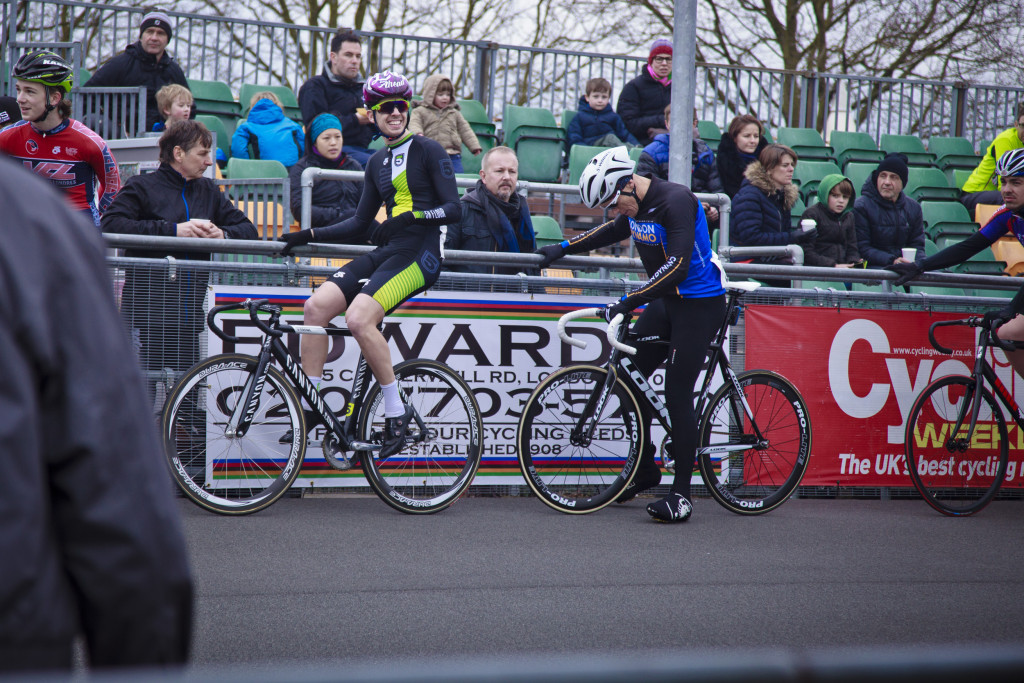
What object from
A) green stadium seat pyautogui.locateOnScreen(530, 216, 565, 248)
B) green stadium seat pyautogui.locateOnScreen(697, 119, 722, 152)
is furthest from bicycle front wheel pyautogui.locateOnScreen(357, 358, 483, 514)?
green stadium seat pyautogui.locateOnScreen(697, 119, 722, 152)

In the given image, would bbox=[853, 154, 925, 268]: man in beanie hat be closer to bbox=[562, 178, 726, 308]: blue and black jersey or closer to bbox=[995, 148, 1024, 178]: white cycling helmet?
bbox=[995, 148, 1024, 178]: white cycling helmet

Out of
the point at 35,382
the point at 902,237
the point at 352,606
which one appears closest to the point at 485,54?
the point at 902,237

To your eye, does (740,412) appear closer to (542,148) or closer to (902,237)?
(902,237)

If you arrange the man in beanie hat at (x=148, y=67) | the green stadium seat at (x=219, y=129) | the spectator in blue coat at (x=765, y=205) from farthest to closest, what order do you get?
the green stadium seat at (x=219, y=129) → the man in beanie hat at (x=148, y=67) → the spectator in blue coat at (x=765, y=205)

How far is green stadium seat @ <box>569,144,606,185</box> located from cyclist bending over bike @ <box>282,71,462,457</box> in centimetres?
557

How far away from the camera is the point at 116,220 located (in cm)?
695

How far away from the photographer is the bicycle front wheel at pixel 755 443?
6953mm

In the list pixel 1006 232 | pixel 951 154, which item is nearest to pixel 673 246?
pixel 1006 232

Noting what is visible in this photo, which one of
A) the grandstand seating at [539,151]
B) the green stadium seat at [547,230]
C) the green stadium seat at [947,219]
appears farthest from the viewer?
the green stadium seat at [947,219]

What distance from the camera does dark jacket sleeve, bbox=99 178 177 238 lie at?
693 cm

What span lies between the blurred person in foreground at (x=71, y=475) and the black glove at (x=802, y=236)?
845 cm

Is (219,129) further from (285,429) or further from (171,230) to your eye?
(285,429)

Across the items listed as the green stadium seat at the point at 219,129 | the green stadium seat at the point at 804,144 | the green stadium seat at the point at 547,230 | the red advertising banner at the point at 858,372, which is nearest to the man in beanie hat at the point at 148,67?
the green stadium seat at the point at 219,129

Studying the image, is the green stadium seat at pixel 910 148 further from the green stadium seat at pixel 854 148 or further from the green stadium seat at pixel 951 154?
the green stadium seat at pixel 854 148
